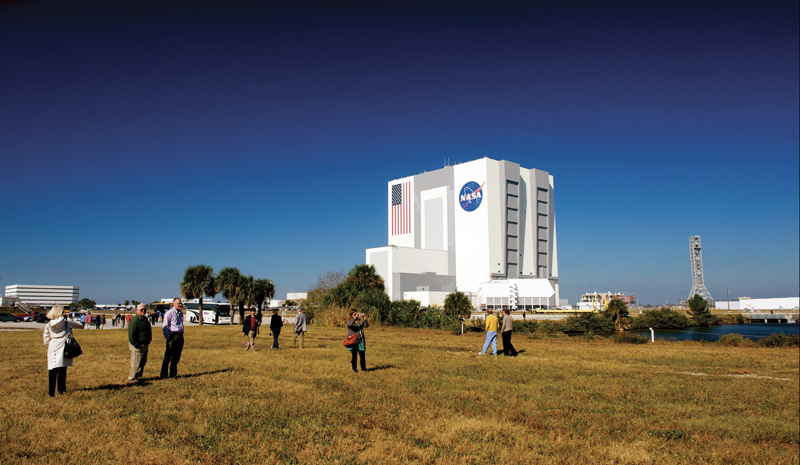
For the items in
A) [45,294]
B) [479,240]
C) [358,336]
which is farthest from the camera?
[45,294]

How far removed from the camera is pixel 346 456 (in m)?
6.17

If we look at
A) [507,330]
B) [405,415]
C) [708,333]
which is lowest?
[708,333]

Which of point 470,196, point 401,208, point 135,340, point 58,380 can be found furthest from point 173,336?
point 401,208

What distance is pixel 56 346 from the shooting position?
31.4 feet

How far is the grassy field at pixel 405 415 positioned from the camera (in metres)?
6.35

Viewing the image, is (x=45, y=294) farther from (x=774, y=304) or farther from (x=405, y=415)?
(x=774, y=304)


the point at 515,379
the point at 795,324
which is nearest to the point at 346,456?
the point at 515,379

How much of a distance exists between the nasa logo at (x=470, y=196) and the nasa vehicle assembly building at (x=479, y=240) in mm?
200

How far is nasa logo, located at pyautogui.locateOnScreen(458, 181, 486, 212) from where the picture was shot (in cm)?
9712

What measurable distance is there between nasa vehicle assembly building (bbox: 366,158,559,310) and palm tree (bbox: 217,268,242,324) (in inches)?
1434

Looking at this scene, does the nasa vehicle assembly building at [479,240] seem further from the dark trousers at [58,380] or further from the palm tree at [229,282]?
the dark trousers at [58,380]

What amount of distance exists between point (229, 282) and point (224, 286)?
2.61ft

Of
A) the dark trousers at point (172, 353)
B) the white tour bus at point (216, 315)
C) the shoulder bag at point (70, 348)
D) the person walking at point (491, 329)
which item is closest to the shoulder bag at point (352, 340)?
the dark trousers at point (172, 353)

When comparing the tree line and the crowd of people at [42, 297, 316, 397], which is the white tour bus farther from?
the crowd of people at [42, 297, 316, 397]
